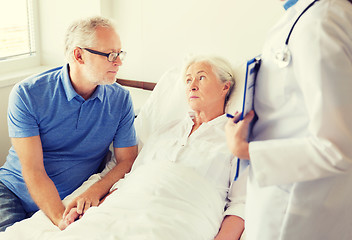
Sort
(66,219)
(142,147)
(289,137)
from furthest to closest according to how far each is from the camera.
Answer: (142,147) → (66,219) → (289,137)

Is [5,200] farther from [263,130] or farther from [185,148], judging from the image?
[263,130]

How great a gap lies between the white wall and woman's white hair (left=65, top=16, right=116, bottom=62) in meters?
0.68

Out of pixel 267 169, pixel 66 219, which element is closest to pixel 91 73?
pixel 66 219

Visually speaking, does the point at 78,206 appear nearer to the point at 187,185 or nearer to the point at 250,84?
the point at 187,185

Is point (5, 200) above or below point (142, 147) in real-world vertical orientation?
below

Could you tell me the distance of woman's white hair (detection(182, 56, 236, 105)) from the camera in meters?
1.92

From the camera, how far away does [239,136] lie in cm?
99

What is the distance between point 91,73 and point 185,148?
563mm

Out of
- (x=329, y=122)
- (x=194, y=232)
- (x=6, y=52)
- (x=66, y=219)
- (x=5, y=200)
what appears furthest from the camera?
(x=6, y=52)

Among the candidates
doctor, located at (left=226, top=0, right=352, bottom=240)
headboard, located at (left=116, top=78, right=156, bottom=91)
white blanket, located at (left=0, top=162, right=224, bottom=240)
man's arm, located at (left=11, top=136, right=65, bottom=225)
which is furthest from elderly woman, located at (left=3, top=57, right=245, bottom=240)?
Result: headboard, located at (left=116, top=78, right=156, bottom=91)

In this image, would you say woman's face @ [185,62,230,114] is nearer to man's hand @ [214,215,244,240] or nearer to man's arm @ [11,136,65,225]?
man's hand @ [214,215,244,240]

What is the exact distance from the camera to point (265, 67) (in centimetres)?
102

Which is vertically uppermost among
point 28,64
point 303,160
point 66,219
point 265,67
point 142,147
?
point 265,67

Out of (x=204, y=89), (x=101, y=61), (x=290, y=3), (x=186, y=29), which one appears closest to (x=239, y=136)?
(x=290, y=3)
